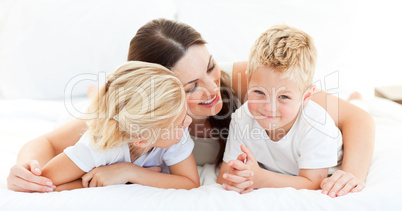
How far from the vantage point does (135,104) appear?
980 mm

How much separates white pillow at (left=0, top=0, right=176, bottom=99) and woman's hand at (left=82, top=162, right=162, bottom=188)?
805 millimetres

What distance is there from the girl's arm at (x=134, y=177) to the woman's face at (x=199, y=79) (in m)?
0.20

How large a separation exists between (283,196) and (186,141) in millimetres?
353

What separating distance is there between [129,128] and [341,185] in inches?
21.6

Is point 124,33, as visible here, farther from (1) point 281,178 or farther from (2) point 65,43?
(1) point 281,178

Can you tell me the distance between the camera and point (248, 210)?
89 centimetres

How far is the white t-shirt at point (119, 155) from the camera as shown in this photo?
104 cm

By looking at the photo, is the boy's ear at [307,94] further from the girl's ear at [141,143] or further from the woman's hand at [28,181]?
the woman's hand at [28,181]

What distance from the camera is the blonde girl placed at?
98 centimetres

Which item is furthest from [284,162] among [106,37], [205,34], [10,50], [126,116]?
[10,50]

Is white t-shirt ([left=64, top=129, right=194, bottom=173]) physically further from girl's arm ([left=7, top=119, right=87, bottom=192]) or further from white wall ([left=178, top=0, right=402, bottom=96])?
white wall ([left=178, top=0, right=402, bottom=96])

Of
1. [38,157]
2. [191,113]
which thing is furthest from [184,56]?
[38,157]

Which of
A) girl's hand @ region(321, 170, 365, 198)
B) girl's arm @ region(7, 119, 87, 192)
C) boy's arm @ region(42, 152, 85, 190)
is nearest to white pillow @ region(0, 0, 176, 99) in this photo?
girl's arm @ region(7, 119, 87, 192)

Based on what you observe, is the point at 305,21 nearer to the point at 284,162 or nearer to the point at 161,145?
the point at 284,162
